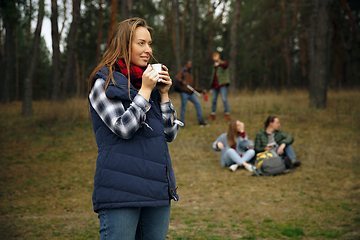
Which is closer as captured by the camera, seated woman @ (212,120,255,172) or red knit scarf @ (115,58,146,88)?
red knit scarf @ (115,58,146,88)

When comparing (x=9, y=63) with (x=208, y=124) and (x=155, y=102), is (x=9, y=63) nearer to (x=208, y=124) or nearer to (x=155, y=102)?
(x=208, y=124)

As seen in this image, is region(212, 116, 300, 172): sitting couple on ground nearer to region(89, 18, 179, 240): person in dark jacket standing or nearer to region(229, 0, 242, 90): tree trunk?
region(89, 18, 179, 240): person in dark jacket standing

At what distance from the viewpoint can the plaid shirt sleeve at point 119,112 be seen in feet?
5.21

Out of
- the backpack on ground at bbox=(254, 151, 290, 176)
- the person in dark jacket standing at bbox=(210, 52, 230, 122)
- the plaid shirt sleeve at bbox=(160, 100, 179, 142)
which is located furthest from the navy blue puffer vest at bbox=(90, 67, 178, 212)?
the person in dark jacket standing at bbox=(210, 52, 230, 122)

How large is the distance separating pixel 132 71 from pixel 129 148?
42 cm

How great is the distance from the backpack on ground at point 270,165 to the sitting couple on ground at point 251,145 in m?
0.17

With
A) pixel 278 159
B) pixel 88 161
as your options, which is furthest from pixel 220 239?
pixel 88 161

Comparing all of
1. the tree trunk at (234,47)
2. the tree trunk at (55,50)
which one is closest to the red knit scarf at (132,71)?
the tree trunk at (55,50)

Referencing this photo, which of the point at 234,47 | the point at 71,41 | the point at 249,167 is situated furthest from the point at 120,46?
the point at 234,47

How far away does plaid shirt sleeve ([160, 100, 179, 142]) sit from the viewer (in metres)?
1.91

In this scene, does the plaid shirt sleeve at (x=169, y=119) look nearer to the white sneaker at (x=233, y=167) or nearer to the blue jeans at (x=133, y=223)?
the blue jeans at (x=133, y=223)

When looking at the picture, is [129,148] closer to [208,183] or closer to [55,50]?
[208,183]

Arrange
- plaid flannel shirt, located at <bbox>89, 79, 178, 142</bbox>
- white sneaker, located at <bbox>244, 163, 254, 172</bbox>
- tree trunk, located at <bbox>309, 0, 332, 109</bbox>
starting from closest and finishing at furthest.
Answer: plaid flannel shirt, located at <bbox>89, 79, 178, 142</bbox> → white sneaker, located at <bbox>244, 163, 254, 172</bbox> → tree trunk, located at <bbox>309, 0, 332, 109</bbox>

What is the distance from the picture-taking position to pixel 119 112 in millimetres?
1647
